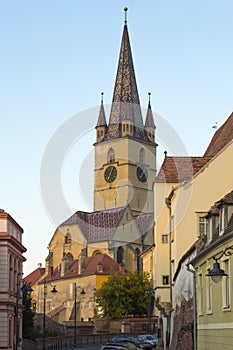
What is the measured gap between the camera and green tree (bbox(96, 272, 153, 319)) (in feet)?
291

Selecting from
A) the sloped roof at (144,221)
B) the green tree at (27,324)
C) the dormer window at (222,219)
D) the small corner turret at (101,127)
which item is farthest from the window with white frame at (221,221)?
the small corner turret at (101,127)

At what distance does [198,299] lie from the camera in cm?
2827

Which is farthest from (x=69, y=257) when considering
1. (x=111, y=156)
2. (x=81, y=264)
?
(x=111, y=156)

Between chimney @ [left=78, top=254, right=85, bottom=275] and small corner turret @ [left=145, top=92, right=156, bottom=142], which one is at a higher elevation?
small corner turret @ [left=145, top=92, right=156, bottom=142]

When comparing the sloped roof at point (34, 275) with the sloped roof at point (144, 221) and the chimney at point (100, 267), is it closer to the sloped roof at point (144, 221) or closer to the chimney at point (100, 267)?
the sloped roof at point (144, 221)

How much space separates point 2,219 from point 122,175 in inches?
4273

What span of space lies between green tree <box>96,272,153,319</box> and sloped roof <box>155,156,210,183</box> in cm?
3924

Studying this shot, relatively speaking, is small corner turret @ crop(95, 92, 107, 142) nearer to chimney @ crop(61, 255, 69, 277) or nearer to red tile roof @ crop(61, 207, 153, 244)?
red tile roof @ crop(61, 207, 153, 244)

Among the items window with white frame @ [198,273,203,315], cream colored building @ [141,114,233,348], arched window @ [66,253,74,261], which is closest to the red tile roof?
arched window @ [66,253,74,261]

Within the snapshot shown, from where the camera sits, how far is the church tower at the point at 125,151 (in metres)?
153

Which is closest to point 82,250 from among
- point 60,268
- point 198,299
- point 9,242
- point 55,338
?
point 60,268

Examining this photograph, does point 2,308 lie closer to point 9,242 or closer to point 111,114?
point 9,242

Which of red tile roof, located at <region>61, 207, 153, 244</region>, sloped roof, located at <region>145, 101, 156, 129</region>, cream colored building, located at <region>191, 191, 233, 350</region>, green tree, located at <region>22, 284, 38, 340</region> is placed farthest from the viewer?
sloped roof, located at <region>145, 101, 156, 129</region>

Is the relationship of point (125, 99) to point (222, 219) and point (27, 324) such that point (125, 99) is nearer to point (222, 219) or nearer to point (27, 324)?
point (27, 324)
